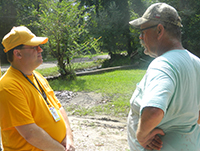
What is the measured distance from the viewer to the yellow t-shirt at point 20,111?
5.49ft

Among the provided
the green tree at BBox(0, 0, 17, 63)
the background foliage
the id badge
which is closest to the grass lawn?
the background foliage

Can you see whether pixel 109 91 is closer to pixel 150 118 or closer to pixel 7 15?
pixel 150 118

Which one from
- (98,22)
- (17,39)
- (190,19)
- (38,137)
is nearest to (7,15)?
(98,22)

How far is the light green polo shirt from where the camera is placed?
1345mm

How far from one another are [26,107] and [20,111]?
68 mm

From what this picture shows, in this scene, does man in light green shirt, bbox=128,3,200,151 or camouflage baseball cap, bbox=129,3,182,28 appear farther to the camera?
camouflage baseball cap, bbox=129,3,182,28

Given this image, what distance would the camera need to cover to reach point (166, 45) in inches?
65.9

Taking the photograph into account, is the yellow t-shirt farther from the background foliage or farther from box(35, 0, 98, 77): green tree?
box(35, 0, 98, 77): green tree

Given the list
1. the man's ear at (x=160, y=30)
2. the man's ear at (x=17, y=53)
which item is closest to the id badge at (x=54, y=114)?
the man's ear at (x=17, y=53)

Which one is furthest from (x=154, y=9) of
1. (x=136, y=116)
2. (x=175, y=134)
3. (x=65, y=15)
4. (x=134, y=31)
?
(x=134, y=31)

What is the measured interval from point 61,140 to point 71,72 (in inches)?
316

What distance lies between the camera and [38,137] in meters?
1.78

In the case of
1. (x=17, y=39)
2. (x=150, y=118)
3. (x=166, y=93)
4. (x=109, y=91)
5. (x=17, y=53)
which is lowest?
(x=109, y=91)

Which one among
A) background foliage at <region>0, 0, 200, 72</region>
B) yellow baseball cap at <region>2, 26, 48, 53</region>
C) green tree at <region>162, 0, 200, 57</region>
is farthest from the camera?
green tree at <region>162, 0, 200, 57</region>
